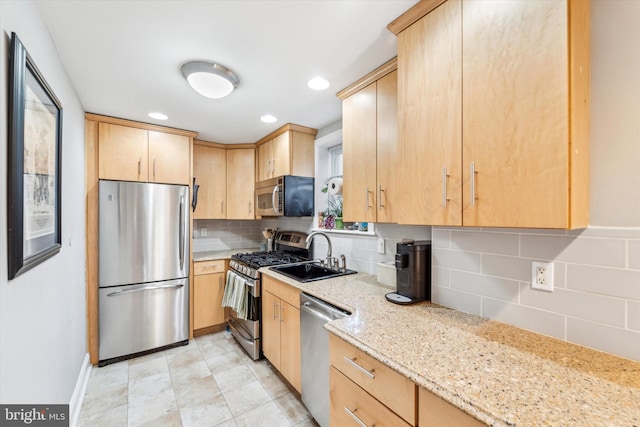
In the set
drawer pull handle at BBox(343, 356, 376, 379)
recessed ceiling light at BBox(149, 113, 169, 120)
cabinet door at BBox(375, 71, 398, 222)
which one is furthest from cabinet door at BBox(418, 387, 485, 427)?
recessed ceiling light at BBox(149, 113, 169, 120)

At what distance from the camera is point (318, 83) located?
1.92m

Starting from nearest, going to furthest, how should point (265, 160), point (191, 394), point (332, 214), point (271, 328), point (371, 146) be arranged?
1. point (371, 146)
2. point (191, 394)
3. point (271, 328)
4. point (332, 214)
5. point (265, 160)

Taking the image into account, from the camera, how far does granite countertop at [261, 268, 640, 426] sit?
715 mm

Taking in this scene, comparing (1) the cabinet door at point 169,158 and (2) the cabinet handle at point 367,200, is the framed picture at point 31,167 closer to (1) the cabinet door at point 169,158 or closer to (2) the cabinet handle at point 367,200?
(1) the cabinet door at point 169,158

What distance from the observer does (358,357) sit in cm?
117

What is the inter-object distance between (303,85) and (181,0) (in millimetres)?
915

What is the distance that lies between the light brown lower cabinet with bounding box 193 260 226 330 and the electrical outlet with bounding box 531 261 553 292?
296 cm

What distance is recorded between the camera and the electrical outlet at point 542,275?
1.12m

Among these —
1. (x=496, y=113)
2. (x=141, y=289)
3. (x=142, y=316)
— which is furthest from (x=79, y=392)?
(x=496, y=113)

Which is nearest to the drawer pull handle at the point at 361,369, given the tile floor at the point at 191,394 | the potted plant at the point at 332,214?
the tile floor at the point at 191,394

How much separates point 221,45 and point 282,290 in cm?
174

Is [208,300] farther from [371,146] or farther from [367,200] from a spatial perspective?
[371,146]

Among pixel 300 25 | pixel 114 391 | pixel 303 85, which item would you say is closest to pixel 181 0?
pixel 300 25

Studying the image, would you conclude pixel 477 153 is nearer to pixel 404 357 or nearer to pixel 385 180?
pixel 385 180
